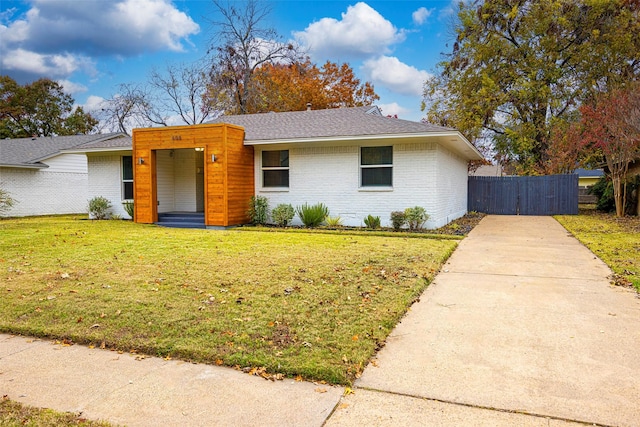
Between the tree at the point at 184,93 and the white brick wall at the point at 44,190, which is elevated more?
the tree at the point at 184,93

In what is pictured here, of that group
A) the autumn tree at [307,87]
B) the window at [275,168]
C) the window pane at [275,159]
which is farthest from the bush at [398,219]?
the autumn tree at [307,87]

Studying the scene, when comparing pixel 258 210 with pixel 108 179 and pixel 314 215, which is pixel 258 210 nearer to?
pixel 314 215

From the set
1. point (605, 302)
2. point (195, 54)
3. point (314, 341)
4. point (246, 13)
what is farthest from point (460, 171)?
point (195, 54)

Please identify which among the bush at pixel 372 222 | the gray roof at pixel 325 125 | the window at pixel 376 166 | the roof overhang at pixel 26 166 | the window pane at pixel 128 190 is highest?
the gray roof at pixel 325 125

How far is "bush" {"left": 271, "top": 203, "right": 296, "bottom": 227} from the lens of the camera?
13.2m

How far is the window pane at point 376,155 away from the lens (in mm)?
12820

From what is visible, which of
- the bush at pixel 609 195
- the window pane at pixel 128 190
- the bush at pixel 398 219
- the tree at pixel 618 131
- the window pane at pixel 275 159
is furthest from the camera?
the bush at pixel 609 195

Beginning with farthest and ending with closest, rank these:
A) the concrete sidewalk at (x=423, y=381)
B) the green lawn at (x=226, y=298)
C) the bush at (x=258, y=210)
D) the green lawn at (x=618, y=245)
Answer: the bush at (x=258, y=210) → the green lawn at (x=618, y=245) → the green lawn at (x=226, y=298) → the concrete sidewalk at (x=423, y=381)

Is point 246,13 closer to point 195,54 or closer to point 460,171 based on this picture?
point 195,54

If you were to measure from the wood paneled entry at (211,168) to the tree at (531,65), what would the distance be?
1601 cm

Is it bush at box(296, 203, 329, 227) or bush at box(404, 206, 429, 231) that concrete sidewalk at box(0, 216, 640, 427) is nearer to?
bush at box(404, 206, 429, 231)

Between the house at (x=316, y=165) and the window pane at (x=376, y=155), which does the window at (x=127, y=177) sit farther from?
the window pane at (x=376, y=155)

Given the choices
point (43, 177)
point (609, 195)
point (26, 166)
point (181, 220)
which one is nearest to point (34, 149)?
point (43, 177)

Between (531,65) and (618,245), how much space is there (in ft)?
57.0
